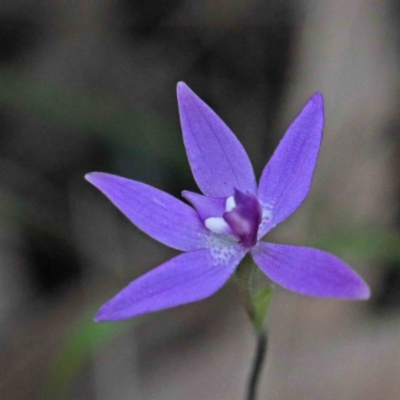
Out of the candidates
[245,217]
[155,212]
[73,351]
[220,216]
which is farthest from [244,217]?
[73,351]

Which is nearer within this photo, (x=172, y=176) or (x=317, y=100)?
(x=317, y=100)

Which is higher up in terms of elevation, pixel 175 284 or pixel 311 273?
pixel 311 273

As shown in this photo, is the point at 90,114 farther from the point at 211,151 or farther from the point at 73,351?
the point at 211,151

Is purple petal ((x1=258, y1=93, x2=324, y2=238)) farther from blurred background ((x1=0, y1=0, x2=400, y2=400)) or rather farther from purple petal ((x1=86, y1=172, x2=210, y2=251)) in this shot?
blurred background ((x1=0, y1=0, x2=400, y2=400))

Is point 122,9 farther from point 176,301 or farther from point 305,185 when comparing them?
point 176,301

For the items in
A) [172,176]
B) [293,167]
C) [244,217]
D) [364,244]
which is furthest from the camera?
[172,176]

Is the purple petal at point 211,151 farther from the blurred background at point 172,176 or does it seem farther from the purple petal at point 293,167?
the blurred background at point 172,176

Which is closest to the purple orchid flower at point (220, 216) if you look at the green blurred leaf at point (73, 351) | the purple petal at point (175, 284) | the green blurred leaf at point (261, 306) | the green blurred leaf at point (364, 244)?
the purple petal at point (175, 284)
